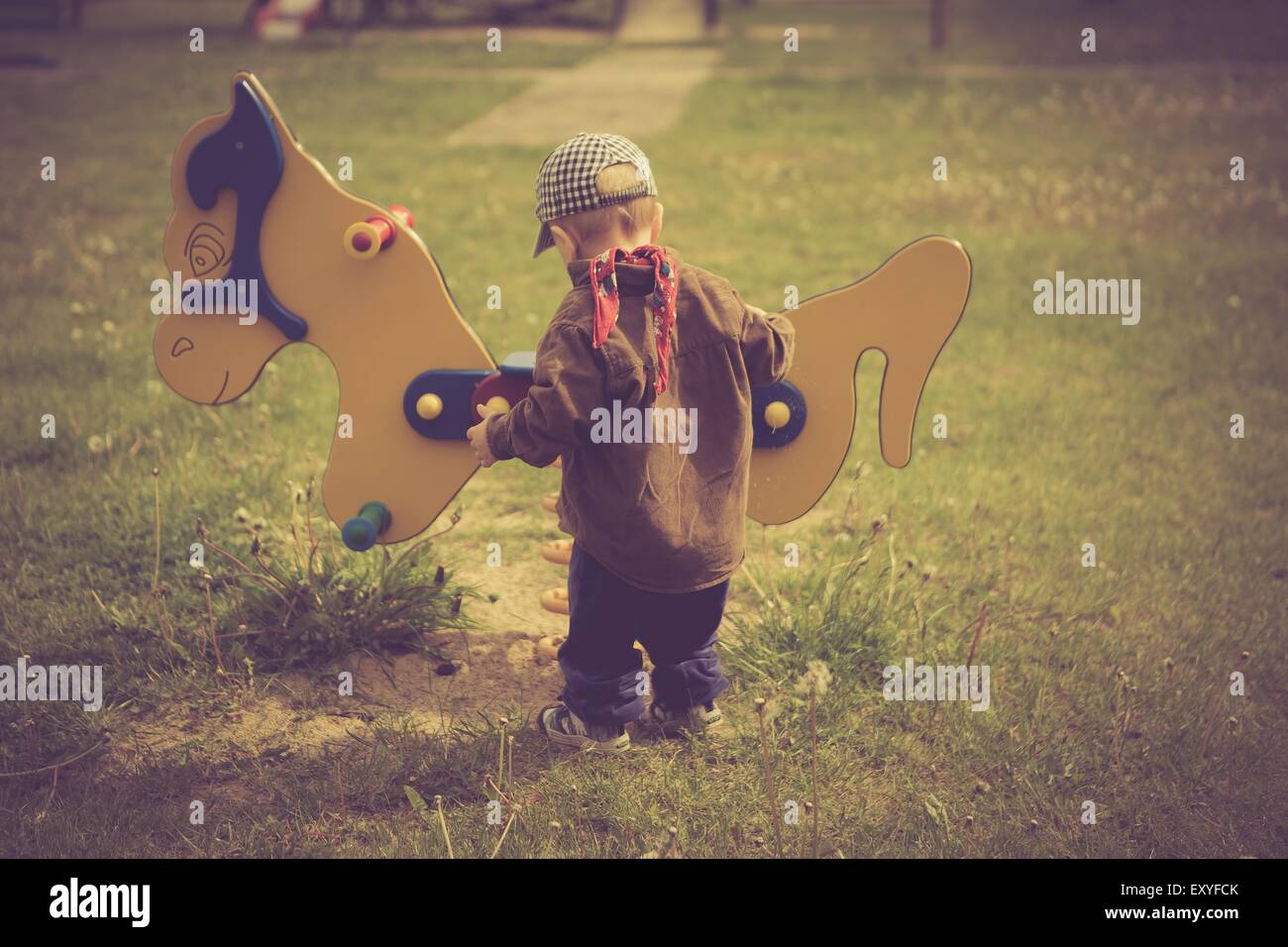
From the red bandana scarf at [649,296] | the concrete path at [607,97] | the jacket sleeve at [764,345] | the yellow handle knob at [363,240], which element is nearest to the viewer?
the red bandana scarf at [649,296]

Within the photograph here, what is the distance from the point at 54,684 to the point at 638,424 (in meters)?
1.80

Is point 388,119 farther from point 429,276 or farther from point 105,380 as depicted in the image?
point 429,276

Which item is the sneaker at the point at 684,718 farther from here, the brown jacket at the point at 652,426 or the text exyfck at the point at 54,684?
the text exyfck at the point at 54,684

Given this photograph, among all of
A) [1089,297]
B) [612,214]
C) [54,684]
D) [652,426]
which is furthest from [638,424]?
[1089,297]

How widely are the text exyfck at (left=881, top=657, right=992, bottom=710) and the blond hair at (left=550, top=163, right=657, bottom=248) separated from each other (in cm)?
142

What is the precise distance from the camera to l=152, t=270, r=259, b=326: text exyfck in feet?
10.8

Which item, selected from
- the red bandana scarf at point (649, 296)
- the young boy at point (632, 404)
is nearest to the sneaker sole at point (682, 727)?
the young boy at point (632, 404)

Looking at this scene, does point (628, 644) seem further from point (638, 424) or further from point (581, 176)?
point (581, 176)

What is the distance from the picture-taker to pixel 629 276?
8.85 ft

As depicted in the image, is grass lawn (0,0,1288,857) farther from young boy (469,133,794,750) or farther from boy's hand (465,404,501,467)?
boy's hand (465,404,501,467)

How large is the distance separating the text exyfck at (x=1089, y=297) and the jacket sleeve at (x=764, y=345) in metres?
4.07

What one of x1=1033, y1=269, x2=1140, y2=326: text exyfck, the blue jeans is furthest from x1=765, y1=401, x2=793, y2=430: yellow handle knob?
x1=1033, y1=269, x2=1140, y2=326: text exyfck

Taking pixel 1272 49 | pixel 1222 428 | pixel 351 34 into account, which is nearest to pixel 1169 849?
pixel 1222 428

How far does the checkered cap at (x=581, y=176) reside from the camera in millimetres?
2715
